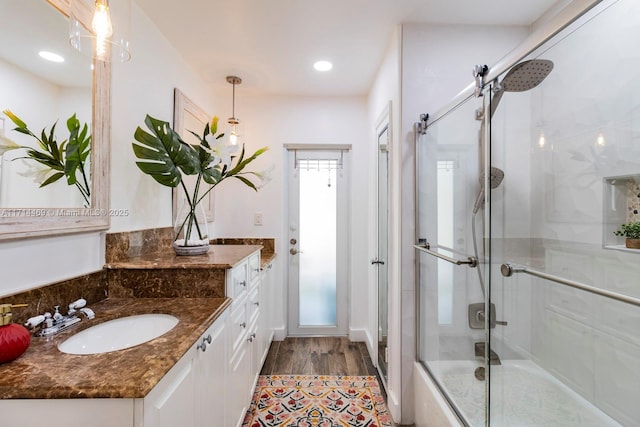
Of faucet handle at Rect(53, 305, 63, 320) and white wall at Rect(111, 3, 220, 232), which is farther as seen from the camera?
white wall at Rect(111, 3, 220, 232)

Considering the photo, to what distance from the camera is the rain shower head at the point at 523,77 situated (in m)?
1.39

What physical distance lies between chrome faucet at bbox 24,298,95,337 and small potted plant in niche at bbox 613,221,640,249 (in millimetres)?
2410

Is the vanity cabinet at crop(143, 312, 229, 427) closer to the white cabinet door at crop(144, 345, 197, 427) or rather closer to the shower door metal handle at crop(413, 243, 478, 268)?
the white cabinet door at crop(144, 345, 197, 427)

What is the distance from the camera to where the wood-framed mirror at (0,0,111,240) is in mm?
1025

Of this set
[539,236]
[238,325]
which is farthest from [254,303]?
[539,236]

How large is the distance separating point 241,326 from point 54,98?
4.49 feet

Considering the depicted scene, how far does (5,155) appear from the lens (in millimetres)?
1000

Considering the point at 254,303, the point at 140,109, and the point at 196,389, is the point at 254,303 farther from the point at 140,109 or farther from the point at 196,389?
the point at 140,109

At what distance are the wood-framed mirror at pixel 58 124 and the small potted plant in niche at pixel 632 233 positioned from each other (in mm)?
2530

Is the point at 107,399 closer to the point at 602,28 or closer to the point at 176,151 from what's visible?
the point at 176,151

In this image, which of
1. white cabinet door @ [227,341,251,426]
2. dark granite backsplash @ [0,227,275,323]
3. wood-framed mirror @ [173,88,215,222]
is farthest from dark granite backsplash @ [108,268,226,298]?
wood-framed mirror @ [173,88,215,222]

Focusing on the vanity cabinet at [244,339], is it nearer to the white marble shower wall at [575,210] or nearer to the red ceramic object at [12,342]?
the red ceramic object at [12,342]

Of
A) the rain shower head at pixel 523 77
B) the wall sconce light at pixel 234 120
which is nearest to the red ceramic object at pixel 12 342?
the wall sconce light at pixel 234 120

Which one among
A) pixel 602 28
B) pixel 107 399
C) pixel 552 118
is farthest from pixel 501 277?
pixel 107 399
